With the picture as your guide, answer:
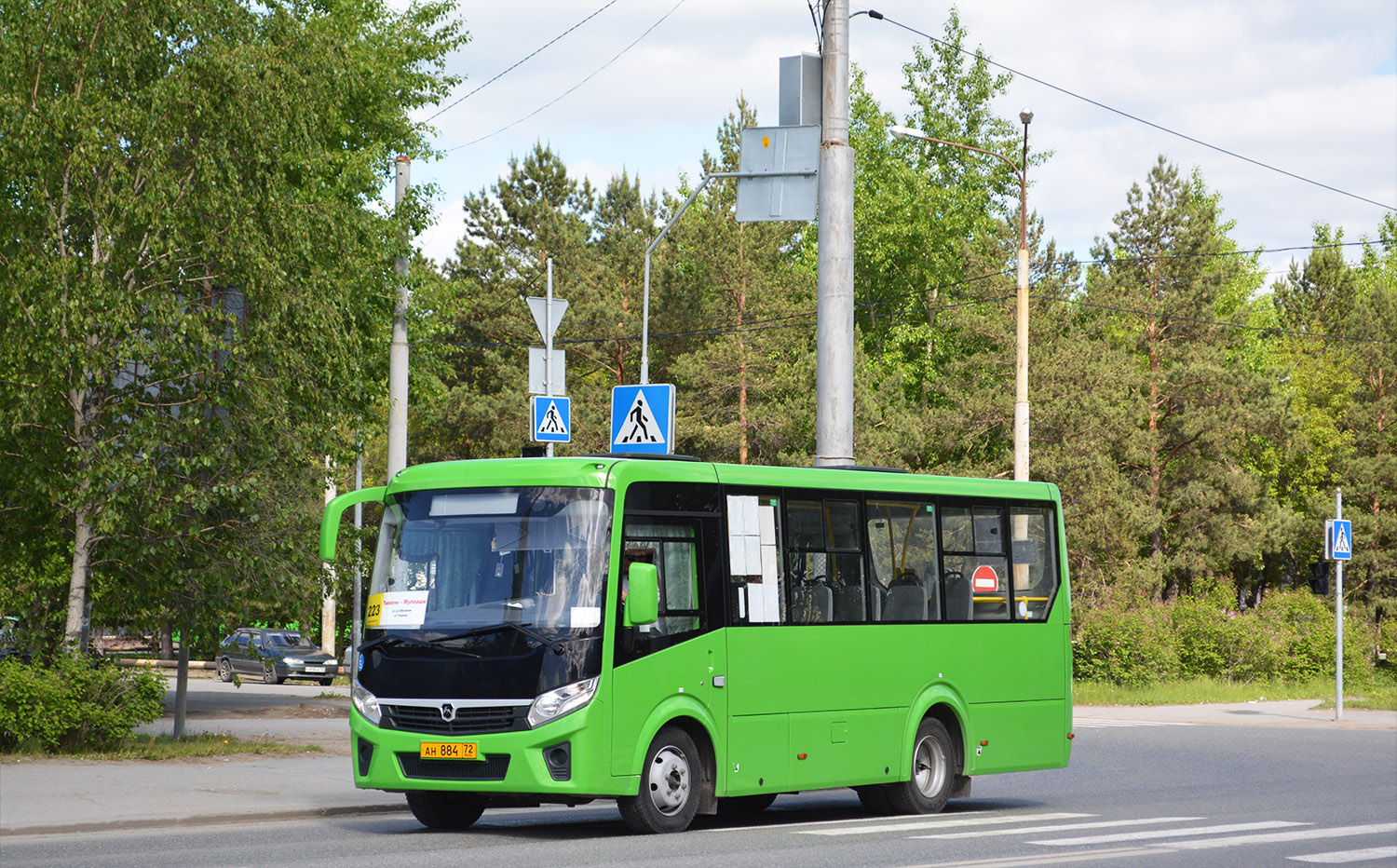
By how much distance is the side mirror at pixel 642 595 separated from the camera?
42.2 feet

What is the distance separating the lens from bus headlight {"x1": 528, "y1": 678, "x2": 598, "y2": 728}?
12.8 metres

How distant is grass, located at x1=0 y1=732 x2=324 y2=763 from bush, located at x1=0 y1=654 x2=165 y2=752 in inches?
4.3

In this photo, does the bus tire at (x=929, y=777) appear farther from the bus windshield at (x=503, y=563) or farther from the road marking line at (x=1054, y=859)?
the bus windshield at (x=503, y=563)

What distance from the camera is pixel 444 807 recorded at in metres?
14.1

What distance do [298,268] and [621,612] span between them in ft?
29.4

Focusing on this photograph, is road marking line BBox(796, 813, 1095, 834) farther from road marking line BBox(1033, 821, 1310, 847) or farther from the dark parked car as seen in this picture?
the dark parked car

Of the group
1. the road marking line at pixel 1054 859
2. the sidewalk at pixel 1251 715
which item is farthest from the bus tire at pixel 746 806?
the sidewalk at pixel 1251 715

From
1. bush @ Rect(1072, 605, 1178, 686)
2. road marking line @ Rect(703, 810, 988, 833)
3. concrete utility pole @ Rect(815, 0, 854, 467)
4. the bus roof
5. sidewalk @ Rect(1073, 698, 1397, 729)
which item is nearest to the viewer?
the bus roof

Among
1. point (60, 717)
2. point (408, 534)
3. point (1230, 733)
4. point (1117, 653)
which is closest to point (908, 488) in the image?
point (408, 534)

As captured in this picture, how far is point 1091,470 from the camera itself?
176 feet

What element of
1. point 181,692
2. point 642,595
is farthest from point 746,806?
point 181,692

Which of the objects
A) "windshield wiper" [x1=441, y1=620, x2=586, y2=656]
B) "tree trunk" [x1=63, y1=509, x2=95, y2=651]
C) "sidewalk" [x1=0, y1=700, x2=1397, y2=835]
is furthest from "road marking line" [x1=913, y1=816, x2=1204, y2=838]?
"tree trunk" [x1=63, y1=509, x2=95, y2=651]

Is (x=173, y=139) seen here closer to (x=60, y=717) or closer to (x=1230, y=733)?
(x=60, y=717)

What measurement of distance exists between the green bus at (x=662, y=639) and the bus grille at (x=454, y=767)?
2 cm
